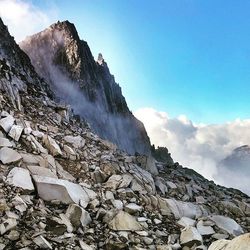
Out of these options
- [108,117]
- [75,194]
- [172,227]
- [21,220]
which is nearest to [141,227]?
[172,227]

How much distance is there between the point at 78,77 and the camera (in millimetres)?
52594

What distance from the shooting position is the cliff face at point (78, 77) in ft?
162

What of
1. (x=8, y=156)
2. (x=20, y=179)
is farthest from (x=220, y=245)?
(x=8, y=156)

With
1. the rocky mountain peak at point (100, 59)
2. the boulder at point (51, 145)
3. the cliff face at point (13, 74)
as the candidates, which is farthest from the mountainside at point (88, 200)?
the rocky mountain peak at point (100, 59)

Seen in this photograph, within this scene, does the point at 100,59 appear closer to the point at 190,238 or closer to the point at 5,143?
the point at 5,143

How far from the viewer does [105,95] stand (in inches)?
2339

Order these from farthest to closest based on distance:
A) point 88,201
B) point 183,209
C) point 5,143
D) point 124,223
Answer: point 183,209 → point 5,143 → point 88,201 → point 124,223

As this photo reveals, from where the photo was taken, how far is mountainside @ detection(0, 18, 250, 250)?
9.09 meters

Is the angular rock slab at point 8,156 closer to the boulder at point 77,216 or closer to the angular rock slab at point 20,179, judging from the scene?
the angular rock slab at point 20,179

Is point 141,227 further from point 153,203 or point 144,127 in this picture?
point 144,127

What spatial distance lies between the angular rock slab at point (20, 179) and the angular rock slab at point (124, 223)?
2816 mm

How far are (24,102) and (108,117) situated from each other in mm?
37177

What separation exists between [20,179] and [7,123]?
13.4 feet

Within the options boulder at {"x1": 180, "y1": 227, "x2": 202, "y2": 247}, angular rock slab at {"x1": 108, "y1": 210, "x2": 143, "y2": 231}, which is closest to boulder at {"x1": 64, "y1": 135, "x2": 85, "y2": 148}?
angular rock slab at {"x1": 108, "y1": 210, "x2": 143, "y2": 231}
